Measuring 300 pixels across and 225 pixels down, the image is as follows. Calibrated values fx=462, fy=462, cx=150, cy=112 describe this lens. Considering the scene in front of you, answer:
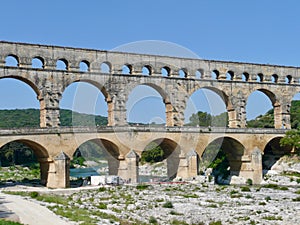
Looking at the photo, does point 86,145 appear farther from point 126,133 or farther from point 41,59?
point 41,59

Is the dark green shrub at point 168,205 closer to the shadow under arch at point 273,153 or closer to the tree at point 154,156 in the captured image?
the shadow under arch at point 273,153

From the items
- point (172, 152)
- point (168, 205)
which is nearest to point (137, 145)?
point (172, 152)

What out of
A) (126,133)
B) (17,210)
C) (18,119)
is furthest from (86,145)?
(18,119)

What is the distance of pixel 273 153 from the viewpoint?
56031 millimetres

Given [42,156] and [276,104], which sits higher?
[276,104]

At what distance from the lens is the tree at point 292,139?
165 ft

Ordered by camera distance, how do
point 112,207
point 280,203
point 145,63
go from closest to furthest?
point 112,207
point 280,203
point 145,63

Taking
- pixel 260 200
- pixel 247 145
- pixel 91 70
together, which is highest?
pixel 91 70

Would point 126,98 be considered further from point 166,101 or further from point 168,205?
point 168,205

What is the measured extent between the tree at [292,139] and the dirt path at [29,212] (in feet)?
104

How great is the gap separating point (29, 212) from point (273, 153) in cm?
3859

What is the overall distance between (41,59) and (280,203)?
86.4 feet

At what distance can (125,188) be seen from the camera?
3844 cm

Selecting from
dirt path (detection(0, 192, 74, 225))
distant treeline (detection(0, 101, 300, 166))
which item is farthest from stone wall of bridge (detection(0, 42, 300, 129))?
dirt path (detection(0, 192, 74, 225))
